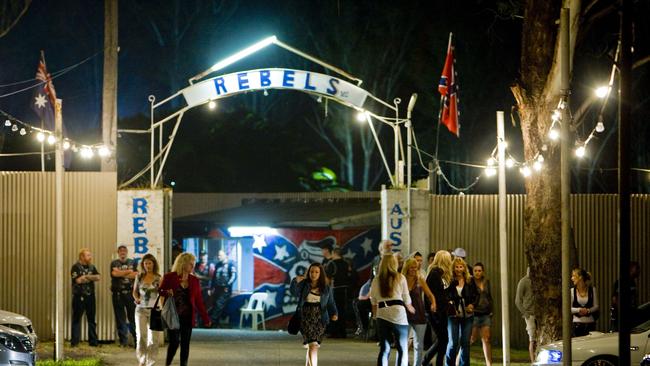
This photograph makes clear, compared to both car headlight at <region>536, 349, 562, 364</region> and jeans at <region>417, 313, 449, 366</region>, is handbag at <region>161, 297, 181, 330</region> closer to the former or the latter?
jeans at <region>417, 313, 449, 366</region>

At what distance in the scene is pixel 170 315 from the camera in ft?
43.9

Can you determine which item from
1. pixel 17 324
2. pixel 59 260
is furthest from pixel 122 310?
pixel 17 324

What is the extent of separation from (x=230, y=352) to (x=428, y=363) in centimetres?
391

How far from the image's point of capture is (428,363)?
47.0 ft

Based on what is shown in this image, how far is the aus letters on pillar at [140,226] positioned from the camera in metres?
17.8

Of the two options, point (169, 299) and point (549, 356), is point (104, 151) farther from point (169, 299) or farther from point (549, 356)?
point (549, 356)

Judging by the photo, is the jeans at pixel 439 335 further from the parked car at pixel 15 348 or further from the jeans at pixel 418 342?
the parked car at pixel 15 348

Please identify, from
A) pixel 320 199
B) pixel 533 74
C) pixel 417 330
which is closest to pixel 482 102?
pixel 320 199

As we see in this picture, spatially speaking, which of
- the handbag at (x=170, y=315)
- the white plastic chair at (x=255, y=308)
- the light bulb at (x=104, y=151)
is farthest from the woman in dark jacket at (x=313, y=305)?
the white plastic chair at (x=255, y=308)

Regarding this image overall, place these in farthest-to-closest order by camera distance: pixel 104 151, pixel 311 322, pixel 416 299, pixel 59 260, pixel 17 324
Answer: pixel 104 151 < pixel 59 260 < pixel 416 299 < pixel 311 322 < pixel 17 324

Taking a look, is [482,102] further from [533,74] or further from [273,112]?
[533,74]

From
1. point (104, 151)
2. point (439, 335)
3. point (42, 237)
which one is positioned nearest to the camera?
point (439, 335)

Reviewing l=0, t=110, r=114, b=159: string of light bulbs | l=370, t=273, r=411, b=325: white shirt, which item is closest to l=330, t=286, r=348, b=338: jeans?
l=0, t=110, r=114, b=159: string of light bulbs

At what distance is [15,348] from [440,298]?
550cm
